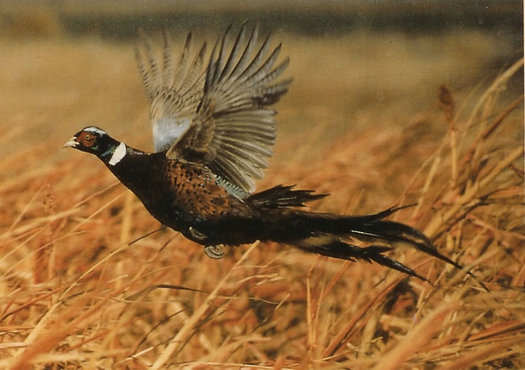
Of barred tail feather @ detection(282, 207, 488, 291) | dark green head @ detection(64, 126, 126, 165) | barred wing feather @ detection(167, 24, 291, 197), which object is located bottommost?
barred tail feather @ detection(282, 207, 488, 291)

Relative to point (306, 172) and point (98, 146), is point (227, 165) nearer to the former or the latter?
point (98, 146)

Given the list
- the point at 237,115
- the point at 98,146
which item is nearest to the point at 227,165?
the point at 237,115

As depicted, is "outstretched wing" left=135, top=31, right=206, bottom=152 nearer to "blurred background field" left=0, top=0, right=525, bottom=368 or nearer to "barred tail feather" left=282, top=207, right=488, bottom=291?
"blurred background field" left=0, top=0, right=525, bottom=368

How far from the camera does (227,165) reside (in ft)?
3.48

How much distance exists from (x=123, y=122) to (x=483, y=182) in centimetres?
60

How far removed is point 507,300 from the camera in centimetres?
117

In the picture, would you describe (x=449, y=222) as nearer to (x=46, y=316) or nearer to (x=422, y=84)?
(x=422, y=84)

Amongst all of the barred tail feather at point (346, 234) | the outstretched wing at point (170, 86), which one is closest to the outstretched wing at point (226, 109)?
the outstretched wing at point (170, 86)

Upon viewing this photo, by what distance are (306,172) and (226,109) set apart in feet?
1.27

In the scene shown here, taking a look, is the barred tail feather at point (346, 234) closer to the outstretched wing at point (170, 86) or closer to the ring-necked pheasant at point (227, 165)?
the ring-necked pheasant at point (227, 165)

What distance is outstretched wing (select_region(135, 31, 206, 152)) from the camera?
3.54 ft

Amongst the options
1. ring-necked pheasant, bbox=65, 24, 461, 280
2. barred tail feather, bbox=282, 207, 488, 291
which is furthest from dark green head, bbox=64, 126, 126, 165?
barred tail feather, bbox=282, 207, 488, 291

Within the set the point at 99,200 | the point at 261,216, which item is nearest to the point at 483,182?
the point at 261,216

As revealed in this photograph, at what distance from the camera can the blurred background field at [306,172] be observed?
114 cm
